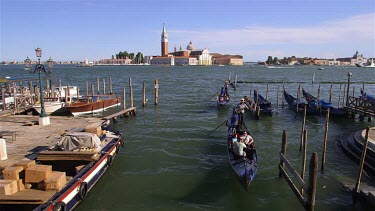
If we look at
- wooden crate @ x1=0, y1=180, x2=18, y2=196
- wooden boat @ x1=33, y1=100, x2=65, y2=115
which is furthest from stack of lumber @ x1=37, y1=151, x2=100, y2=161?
wooden boat @ x1=33, y1=100, x2=65, y2=115

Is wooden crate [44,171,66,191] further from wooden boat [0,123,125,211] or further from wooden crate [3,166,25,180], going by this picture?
wooden crate [3,166,25,180]

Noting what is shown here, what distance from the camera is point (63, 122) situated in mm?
16812

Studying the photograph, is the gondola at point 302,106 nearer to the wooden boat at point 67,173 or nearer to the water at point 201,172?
the water at point 201,172

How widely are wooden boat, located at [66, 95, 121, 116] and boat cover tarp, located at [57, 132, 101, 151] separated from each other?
13924 mm

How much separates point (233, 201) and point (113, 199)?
3.82m

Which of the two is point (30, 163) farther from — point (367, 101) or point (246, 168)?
point (367, 101)

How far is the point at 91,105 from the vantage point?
25172 millimetres

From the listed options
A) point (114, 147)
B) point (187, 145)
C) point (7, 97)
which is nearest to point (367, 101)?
point (187, 145)

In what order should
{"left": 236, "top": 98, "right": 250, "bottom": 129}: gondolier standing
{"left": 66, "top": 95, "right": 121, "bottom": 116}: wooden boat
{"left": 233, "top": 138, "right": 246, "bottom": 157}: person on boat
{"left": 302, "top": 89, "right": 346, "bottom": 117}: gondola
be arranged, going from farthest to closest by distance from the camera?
{"left": 66, "top": 95, "right": 121, "bottom": 116}: wooden boat, {"left": 302, "top": 89, "right": 346, "bottom": 117}: gondola, {"left": 236, "top": 98, "right": 250, "bottom": 129}: gondolier standing, {"left": 233, "top": 138, "right": 246, "bottom": 157}: person on boat

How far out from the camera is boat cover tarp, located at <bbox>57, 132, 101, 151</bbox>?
10711 millimetres

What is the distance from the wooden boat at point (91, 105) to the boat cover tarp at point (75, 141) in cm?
1392

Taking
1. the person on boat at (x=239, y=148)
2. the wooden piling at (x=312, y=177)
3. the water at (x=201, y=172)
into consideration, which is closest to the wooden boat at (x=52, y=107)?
the water at (x=201, y=172)

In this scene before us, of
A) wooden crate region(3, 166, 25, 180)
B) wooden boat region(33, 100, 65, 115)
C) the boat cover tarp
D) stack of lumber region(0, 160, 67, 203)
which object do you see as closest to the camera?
stack of lumber region(0, 160, 67, 203)

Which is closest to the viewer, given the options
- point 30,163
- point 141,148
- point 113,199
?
point 30,163
